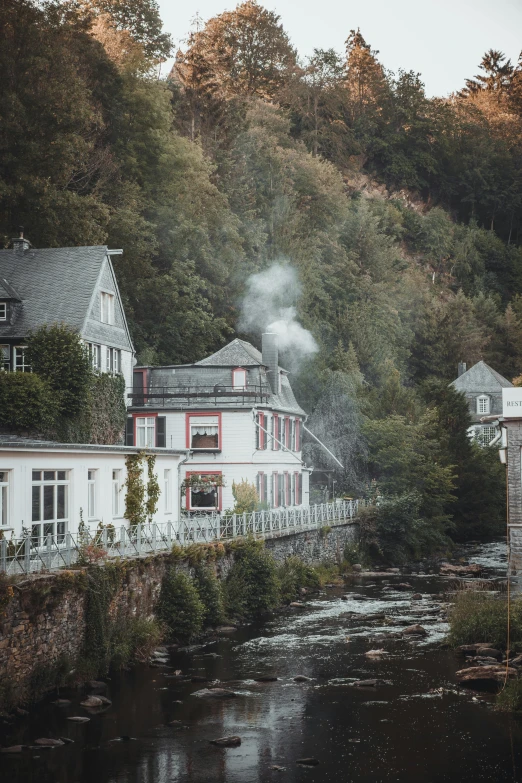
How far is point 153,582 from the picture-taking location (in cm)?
2884

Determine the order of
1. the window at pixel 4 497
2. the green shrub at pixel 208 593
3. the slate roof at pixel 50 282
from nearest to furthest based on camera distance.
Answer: the window at pixel 4 497
the green shrub at pixel 208 593
the slate roof at pixel 50 282

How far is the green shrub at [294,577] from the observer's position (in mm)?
38312

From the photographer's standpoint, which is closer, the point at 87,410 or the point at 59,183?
the point at 87,410

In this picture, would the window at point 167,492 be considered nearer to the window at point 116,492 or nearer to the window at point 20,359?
the window at point 116,492

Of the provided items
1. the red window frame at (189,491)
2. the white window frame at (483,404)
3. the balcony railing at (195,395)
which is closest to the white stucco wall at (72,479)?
the red window frame at (189,491)

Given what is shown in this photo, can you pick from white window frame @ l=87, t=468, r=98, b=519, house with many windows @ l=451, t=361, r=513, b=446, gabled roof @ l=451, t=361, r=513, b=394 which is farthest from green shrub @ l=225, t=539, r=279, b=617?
gabled roof @ l=451, t=361, r=513, b=394

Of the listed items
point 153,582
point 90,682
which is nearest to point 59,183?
point 153,582

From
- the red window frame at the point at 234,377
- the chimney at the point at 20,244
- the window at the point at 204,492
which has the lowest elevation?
the window at the point at 204,492

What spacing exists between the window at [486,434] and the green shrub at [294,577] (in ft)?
126

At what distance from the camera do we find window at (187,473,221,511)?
4444cm

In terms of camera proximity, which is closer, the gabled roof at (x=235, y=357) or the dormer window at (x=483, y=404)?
the gabled roof at (x=235, y=357)

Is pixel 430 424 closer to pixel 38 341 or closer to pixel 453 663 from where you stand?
pixel 38 341

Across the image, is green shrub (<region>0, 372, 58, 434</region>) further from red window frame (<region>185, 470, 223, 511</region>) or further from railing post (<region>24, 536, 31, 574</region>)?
railing post (<region>24, 536, 31, 574</region>)

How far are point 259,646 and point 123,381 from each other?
17.6 meters
